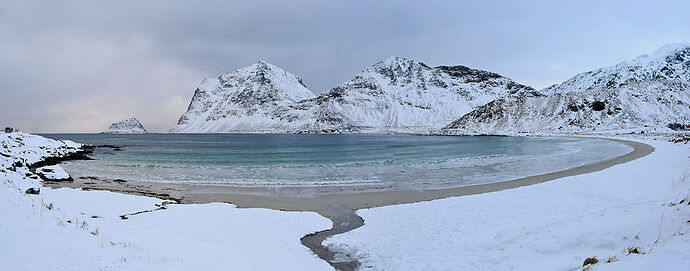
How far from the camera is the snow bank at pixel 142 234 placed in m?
8.06

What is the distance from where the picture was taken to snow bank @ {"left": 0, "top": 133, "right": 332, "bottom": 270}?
26.4 ft

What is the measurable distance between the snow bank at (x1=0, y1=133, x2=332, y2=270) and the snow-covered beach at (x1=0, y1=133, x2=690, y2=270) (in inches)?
1.7

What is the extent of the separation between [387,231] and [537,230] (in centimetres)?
531

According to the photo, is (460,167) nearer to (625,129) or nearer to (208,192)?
(208,192)

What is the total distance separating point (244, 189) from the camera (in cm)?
2544

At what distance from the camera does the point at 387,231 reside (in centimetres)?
1379

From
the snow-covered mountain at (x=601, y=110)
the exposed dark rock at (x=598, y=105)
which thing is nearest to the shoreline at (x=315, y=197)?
the snow-covered mountain at (x=601, y=110)

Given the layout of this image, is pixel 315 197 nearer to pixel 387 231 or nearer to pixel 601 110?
pixel 387 231

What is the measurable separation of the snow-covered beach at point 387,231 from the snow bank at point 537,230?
38 millimetres

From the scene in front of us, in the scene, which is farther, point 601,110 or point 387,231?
point 601,110

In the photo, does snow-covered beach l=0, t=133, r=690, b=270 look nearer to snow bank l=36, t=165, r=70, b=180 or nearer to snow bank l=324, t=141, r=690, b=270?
snow bank l=324, t=141, r=690, b=270

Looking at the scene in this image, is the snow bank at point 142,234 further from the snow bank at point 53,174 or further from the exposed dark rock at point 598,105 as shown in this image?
the exposed dark rock at point 598,105

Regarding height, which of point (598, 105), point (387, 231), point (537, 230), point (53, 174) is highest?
point (598, 105)

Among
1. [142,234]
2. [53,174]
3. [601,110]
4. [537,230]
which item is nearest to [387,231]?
[537,230]
